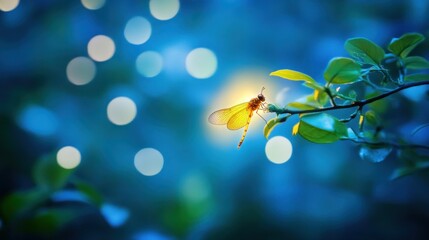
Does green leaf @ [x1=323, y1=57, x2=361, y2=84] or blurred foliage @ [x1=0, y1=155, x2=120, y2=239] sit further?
blurred foliage @ [x1=0, y1=155, x2=120, y2=239]

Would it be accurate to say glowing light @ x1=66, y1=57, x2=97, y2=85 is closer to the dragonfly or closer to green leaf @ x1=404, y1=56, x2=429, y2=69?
the dragonfly

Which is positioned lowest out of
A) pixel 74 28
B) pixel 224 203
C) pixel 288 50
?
pixel 224 203

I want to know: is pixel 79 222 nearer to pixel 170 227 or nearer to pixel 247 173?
pixel 170 227

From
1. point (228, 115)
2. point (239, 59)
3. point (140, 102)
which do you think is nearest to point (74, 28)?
point (140, 102)

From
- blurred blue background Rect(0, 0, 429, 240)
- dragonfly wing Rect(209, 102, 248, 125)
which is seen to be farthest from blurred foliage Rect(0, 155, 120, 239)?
dragonfly wing Rect(209, 102, 248, 125)

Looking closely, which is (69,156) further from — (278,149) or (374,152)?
(374,152)

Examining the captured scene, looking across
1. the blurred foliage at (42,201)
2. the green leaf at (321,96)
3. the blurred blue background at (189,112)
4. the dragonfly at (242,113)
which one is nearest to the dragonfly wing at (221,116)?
the dragonfly at (242,113)
